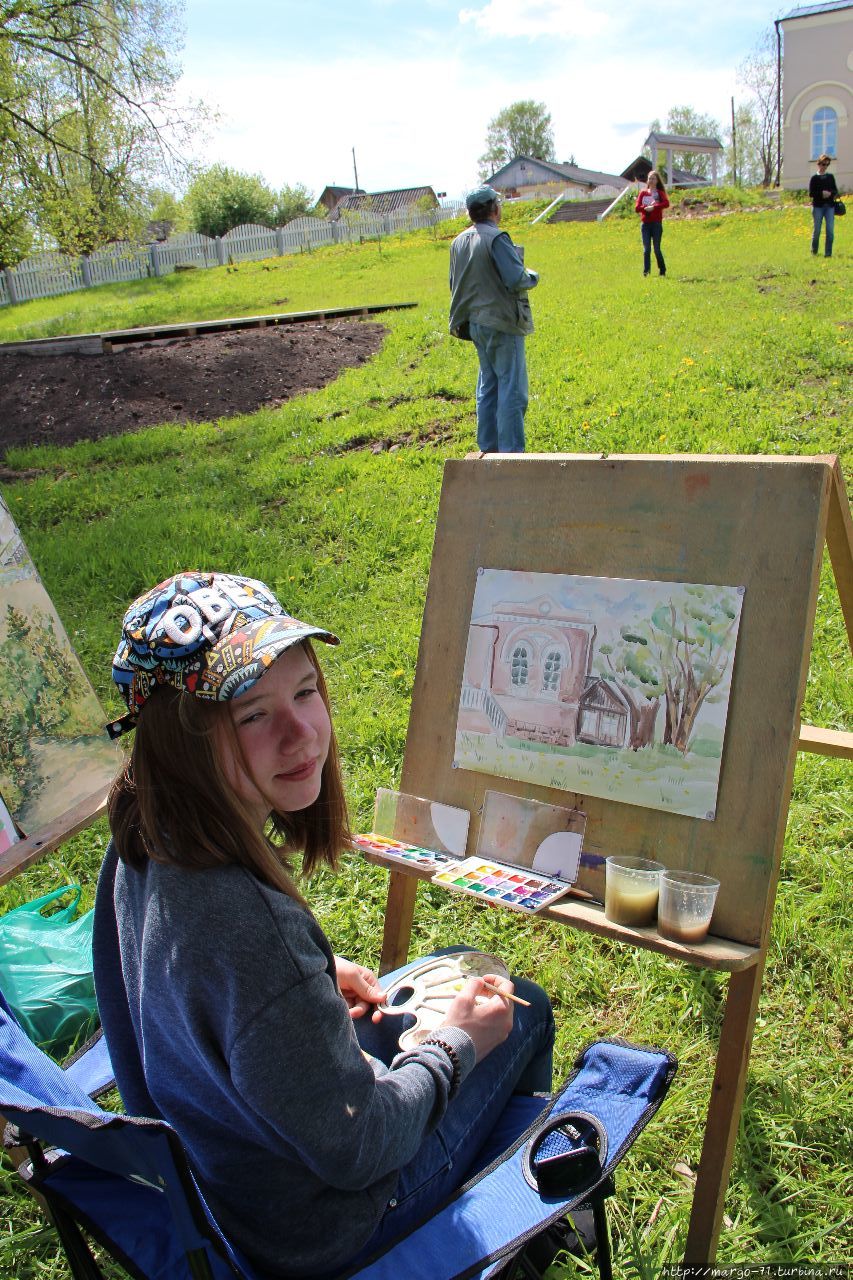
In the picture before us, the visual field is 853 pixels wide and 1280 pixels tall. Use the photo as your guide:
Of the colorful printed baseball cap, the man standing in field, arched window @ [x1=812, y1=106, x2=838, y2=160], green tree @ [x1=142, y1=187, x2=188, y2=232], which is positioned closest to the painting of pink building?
the colorful printed baseball cap

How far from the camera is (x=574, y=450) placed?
22.3 feet

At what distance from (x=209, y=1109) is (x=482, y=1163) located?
623 millimetres

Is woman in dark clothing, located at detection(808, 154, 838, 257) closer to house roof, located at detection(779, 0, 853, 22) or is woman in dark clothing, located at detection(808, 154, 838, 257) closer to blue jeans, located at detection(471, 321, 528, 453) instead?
blue jeans, located at detection(471, 321, 528, 453)

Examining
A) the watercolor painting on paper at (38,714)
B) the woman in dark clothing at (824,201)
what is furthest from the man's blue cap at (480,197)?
the woman in dark clothing at (824,201)

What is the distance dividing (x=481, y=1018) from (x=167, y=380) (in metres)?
10.5

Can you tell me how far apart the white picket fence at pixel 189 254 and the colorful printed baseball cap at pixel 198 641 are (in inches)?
1144

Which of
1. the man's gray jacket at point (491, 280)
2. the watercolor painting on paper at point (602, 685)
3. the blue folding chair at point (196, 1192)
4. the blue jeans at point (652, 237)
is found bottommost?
the blue folding chair at point (196, 1192)

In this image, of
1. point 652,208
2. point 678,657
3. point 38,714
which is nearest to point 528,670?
point 678,657

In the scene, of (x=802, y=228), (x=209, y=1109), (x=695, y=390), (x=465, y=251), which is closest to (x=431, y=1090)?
(x=209, y=1109)

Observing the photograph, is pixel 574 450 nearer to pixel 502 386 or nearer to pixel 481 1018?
pixel 502 386

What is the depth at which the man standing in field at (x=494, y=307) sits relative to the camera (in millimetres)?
5961

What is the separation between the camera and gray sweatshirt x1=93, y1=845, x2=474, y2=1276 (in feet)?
3.81

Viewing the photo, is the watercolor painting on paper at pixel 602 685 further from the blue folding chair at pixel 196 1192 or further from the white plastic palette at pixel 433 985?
the blue folding chair at pixel 196 1192

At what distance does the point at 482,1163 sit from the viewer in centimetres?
164
